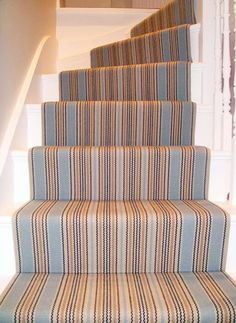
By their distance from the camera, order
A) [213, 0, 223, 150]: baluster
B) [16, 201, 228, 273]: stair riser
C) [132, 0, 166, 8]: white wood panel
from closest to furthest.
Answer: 1. [16, 201, 228, 273]: stair riser
2. [213, 0, 223, 150]: baluster
3. [132, 0, 166, 8]: white wood panel

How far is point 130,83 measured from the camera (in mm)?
1702

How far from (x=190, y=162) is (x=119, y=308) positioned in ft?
2.04

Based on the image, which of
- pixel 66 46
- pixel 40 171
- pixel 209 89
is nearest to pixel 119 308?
pixel 40 171

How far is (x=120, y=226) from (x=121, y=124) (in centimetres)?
57

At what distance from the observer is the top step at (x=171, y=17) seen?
189 cm

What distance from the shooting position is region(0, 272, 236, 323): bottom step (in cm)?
84

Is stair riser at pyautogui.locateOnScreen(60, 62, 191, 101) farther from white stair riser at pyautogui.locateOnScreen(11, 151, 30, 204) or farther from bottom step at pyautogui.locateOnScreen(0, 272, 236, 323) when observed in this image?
bottom step at pyautogui.locateOnScreen(0, 272, 236, 323)

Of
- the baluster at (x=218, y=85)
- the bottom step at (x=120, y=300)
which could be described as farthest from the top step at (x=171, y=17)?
the bottom step at (x=120, y=300)

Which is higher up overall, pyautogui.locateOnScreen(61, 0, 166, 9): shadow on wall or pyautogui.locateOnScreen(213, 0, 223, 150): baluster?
pyautogui.locateOnScreen(61, 0, 166, 9): shadow on wall

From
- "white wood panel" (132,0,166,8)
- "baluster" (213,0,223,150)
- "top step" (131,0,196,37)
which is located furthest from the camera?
"white wood panel" (132,0,166,8)

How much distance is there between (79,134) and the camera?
1479 millimetres

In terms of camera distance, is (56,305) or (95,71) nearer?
(56,305)

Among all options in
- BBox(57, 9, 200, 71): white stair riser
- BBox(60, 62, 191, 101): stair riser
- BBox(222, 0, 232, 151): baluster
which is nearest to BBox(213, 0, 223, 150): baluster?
BBox(222, 0, 232, 151): baluster

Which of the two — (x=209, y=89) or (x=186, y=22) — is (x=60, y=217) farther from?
(x=186, y=22)
